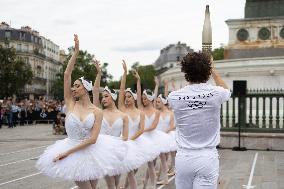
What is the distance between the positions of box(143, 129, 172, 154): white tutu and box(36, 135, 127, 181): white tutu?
308 centimetres

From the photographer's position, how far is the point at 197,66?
535 centimetres

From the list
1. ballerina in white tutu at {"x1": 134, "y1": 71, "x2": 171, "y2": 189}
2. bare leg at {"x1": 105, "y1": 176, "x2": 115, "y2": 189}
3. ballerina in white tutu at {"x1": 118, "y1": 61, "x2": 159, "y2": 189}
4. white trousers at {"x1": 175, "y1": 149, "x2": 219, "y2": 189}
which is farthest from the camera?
ballerina in white tutu at {"x1": 134, "y1": 71, "x2": 171, "y2": 189}

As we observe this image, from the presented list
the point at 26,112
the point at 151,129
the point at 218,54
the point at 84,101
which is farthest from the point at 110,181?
the point at 218,54

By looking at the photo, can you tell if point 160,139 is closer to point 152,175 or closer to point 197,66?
point 152,175

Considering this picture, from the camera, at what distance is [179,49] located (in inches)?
7333

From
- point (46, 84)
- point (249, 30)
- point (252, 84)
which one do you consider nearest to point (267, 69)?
point (252, 84)

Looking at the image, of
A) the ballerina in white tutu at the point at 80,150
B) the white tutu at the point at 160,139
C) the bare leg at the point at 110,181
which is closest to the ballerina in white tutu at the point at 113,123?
the bare leg at the point at 110,181

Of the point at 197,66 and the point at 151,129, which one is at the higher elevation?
the point at 197,66

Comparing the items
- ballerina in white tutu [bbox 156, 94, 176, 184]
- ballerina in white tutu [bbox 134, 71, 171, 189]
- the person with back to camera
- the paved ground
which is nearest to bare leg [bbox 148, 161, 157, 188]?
ballerina in white tutu [bbox 134, 71, 171, 189]

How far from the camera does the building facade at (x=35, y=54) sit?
134375mm

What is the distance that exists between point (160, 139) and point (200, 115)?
6072mm

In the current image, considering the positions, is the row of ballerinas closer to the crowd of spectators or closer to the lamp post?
the lamp post

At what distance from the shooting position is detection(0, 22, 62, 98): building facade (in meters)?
134

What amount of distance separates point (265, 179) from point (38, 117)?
32942 millimetres
